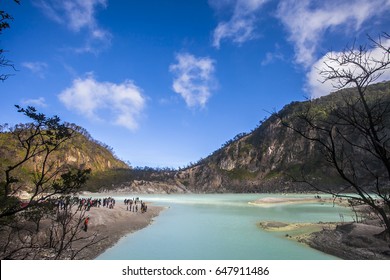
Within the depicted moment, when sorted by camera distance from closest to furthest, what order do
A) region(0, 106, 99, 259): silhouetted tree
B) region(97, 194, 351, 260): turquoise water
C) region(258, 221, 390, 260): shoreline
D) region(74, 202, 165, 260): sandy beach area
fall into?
region(0, 106, 99, 259): silhouetted tree < region(258, 221, 390, 260): shoreline < region(97, 194, 351, 260): turquoise water < region(74, 202, 165, 260): sandy beach area

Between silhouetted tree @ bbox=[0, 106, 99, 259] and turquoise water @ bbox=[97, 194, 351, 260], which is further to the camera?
turquoise water @ bbox=[97, 194, 351, 260]

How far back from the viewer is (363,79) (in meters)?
5.39

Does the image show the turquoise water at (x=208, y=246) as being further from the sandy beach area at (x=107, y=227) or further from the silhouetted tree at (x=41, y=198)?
the silhouetted tree at (x=41, y=198)

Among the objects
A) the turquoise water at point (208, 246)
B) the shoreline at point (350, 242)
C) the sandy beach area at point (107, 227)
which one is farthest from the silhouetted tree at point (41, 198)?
the shoreline at point (350, 242)

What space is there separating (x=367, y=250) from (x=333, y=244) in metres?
2.95

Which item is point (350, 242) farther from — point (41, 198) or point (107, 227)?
point (107, 227)

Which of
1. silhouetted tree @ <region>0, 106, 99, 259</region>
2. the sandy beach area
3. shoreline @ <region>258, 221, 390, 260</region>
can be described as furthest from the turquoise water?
silhouetted tree @ <region>0, 106, 99, 259</region>

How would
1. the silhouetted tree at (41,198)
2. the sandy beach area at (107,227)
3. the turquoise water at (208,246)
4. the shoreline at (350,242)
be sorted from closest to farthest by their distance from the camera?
the silhouetted tree at (41,198)
the shoreline at (350,242)
the turquoise water at (208,246)
the sandy beach area at (107,227)

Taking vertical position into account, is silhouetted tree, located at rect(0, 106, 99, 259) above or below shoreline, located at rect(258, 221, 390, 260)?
above

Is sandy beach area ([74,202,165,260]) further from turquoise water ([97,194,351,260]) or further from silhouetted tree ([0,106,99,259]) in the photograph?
silhouetted tree ([0,106,99,259])

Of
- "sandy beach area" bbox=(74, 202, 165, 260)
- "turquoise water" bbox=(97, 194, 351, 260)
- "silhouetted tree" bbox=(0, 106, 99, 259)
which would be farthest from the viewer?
"sandy beach area" bbox=(74, 202, 165, 260)

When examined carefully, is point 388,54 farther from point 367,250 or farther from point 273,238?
point 273,238

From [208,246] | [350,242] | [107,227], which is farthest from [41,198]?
[107,227]

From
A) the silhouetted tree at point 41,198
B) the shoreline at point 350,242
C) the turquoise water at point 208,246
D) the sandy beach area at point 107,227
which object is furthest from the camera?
the sandy beach area at point 107,227
